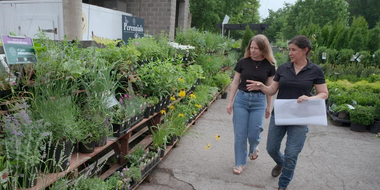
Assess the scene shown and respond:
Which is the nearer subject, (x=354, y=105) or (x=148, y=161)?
(x=148, y=161)

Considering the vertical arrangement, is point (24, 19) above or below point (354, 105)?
above

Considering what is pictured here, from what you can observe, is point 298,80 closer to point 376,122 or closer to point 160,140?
point 160,140

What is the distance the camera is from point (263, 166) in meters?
4.01

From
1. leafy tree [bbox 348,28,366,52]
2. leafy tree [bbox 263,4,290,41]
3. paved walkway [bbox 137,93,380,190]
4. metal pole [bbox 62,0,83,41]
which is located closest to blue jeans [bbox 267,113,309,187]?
paved walkway [bbox 137,93,380,190]

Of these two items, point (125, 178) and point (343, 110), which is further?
point (343, 110)

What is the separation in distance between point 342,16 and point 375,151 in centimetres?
3369

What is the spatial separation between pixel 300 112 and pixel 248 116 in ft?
2.50

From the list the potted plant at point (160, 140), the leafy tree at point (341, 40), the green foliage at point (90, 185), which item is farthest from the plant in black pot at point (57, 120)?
the leafy tree at point (341, 40)

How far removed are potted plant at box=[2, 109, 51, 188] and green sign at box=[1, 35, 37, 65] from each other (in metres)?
0.45

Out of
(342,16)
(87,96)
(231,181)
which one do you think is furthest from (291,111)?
(342,16)

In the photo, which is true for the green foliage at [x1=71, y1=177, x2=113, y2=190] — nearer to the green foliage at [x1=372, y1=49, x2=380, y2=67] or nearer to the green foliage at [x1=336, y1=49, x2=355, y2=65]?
the green foliage at [x1=336, y1=49, x2=355, y2=65]

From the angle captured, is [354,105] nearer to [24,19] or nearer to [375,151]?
[375,151]

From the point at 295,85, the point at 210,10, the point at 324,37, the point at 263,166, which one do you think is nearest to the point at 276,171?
the point at 263,166

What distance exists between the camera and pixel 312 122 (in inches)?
111
